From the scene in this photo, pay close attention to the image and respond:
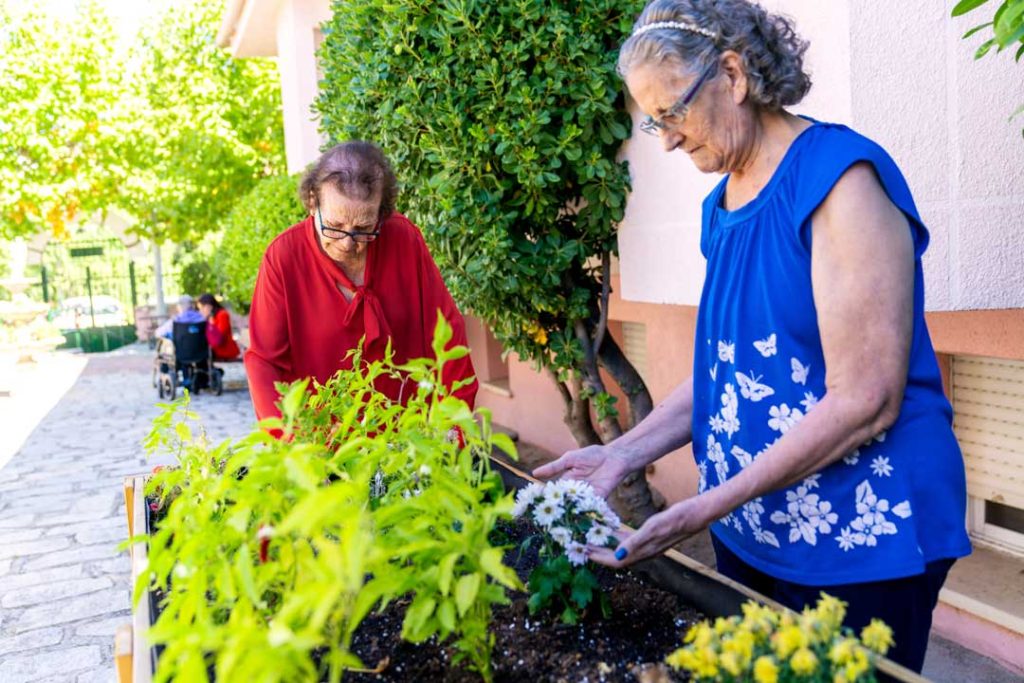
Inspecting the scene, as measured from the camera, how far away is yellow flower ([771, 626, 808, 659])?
1083 mm

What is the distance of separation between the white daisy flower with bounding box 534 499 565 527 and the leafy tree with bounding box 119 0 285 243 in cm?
1457

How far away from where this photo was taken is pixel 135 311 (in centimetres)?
2231

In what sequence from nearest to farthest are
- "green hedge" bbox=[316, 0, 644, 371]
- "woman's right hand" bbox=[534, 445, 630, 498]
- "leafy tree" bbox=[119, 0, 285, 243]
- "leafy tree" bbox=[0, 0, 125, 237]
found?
"woman's right hand" bbox=[534, 445, 630, 498] < "green hedge" bbox=[316, 0, 644, 371] < "leafy tree" bbox=[119, 0, 285, 243] < "leafy tree" bbox=[0, 0, 125, 237]

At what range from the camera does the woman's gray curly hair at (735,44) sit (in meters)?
1.60

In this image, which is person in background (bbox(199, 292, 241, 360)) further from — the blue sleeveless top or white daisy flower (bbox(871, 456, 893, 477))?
white daisy flower (bbox(871, 456, 893, 477))

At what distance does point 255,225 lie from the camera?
9.51 m

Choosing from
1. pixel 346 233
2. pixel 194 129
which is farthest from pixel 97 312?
pixel 346 233

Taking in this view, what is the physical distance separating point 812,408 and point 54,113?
57.1 ft

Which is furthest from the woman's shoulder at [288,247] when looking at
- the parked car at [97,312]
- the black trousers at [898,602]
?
the parked car at [97,312]

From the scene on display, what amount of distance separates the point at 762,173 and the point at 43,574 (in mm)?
5033

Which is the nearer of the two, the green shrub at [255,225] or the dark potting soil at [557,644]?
the dark potting soil at [557,644]

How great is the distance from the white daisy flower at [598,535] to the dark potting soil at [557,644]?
159 mm

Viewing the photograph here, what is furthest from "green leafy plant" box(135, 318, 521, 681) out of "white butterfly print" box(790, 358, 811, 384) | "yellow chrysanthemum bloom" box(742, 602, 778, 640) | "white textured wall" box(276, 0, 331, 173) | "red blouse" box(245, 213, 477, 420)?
"white textured wall" box(276, 0, 331, 173)

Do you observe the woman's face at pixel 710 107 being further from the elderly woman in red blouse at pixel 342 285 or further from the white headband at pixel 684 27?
the elderly woman in red blouse at pixel 342 285
